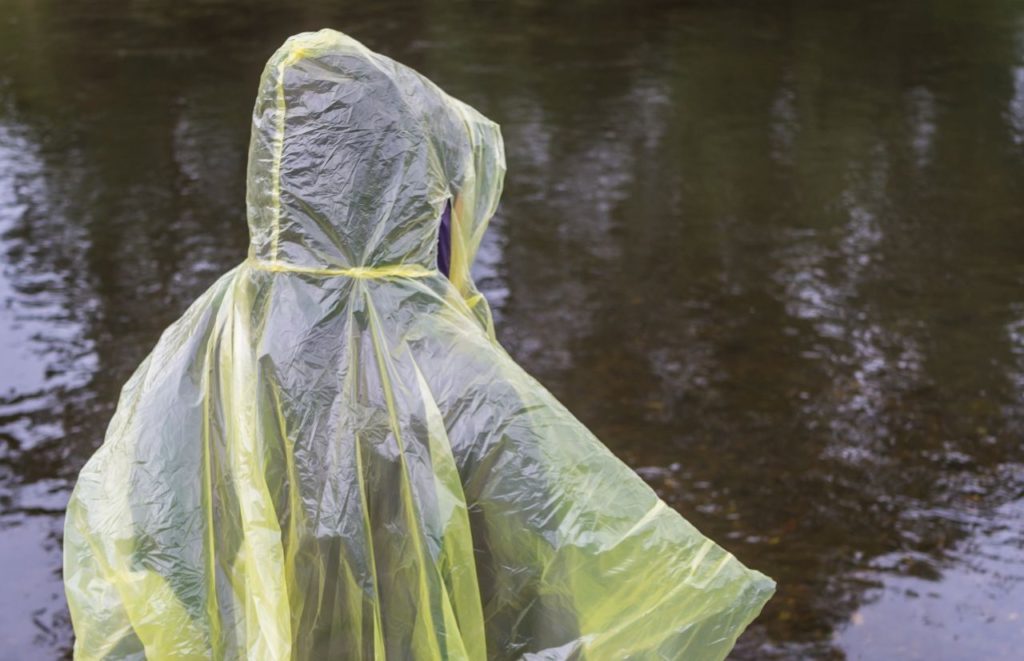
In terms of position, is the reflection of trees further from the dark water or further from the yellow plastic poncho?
the yellow plastic poncho

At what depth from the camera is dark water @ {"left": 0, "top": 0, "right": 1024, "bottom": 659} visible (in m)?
4.52

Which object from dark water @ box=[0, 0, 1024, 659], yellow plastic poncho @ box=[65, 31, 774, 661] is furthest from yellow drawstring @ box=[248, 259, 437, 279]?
dark water @ box=[0, 0, 1024, 659]

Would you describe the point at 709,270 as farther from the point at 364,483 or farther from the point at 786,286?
the point at 364,483

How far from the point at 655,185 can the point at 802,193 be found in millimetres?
924

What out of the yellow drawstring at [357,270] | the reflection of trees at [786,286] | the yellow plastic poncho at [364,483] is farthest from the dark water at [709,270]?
the yellow drawstring at [357,270]

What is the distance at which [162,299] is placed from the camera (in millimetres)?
6559

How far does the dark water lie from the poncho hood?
2.36m

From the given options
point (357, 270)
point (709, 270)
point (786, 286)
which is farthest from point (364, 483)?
point (709, 270)

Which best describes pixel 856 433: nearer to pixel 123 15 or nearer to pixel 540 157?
pixel 540 157

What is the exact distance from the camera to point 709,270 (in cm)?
693

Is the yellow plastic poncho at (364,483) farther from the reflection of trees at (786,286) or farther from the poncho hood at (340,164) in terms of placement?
the reflection of trees at (786,286)

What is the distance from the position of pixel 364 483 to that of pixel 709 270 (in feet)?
16.6

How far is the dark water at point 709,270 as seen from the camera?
452 centimetres

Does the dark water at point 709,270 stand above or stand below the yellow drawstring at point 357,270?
below
